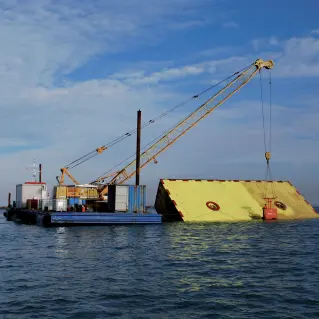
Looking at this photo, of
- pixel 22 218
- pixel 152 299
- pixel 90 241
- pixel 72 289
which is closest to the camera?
pixel 152 299

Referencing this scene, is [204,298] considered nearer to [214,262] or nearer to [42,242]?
[214,262]

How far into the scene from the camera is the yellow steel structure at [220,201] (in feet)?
192

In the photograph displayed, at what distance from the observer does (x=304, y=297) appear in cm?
1695

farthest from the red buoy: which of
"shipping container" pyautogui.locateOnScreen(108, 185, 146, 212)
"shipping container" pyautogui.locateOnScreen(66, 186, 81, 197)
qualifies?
"shipping container" pyautogui.locateOnScreen(66, 186, 81, 197)

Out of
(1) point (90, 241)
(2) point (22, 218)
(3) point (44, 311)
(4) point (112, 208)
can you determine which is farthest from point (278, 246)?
(2) point (22, 218)

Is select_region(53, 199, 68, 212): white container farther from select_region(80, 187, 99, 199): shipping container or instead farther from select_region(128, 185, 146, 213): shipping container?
select_region(80, 187, 99, 199): shipping container

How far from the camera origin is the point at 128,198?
55156 millimetres

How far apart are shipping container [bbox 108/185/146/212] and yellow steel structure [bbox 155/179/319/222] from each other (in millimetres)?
5271

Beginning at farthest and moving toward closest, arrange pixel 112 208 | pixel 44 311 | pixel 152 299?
pixel 112 208, pixel 152 299, pixel 44 311

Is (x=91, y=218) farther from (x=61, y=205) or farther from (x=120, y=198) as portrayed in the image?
(x=61, y=205)

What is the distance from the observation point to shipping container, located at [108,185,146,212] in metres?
55.0

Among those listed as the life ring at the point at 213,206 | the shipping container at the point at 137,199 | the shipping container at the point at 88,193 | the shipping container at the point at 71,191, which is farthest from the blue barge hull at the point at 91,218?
the shipping container at the point at 88,193

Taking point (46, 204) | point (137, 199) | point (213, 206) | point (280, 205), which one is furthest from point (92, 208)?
point (280, 205)

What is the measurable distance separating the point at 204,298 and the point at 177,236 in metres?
23.4
